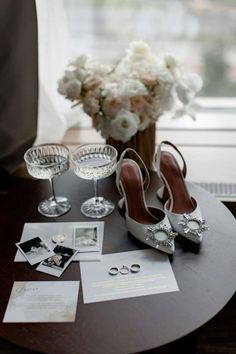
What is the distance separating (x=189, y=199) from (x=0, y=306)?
527 mm

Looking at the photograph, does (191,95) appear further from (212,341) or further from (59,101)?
(212,341)

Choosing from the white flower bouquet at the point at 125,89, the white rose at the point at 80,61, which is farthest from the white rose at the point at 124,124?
the white rose at the point at 80,61

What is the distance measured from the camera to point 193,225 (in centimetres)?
98

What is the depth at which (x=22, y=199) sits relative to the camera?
116cm

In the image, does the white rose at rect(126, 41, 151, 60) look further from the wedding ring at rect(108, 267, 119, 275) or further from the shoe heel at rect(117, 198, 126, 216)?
the wedding ring at rect(108, 267, 119, 275)

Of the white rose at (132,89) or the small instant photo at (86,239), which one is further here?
the white rose at (132,89)

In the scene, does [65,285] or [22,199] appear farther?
[22,199]

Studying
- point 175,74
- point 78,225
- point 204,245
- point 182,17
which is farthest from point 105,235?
point 182,17

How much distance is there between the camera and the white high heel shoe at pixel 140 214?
94 centimetres

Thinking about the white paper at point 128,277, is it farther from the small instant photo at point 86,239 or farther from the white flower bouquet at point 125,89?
the white flower bouquet at point 125,89

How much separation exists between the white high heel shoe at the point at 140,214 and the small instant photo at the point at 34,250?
203mm

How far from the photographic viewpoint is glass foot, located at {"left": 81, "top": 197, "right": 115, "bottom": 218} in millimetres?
1087

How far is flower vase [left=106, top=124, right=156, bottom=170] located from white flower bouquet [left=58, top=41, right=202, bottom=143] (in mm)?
49

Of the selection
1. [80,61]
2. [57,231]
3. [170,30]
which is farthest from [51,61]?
[57,231]
